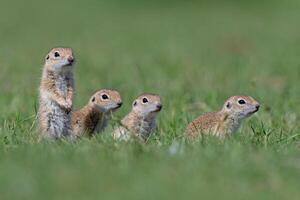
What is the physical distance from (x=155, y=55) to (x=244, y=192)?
31.1 feet

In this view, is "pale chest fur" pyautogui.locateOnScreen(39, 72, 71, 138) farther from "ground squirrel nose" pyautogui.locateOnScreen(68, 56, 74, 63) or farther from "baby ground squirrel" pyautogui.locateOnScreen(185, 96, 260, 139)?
"baby ground squirrel" pyautogui.locateOnScreen(185, 96, 260, 139)

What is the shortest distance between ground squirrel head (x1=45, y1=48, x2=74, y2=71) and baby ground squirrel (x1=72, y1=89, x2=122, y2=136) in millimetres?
459

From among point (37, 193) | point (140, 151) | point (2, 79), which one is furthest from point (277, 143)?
point (2, 79)

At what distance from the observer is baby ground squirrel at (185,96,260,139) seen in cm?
744

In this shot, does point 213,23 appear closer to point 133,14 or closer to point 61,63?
point 133,14

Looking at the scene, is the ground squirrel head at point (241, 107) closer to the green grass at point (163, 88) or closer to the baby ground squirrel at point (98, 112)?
the green grass at point (163, 88)

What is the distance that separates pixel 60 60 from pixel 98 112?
2.17ft

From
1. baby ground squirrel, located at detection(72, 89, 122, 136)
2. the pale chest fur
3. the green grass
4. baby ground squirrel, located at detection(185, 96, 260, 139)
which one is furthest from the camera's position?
baby ground squirrel, located at detection(72, 89, 122, 136)

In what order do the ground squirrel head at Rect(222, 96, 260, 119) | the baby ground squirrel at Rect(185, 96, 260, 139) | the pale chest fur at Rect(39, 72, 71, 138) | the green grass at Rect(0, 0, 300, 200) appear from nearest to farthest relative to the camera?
the green grass at Rect(0, 0, 300, 200) → the pale chest fur at Rect(39, 72, 71, 138) → the baby ground squirrel at Rect(185, 96, 260, 139) → the ground squirrel head at Rect(222, 96, 260, 119)

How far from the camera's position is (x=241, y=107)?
303 inches

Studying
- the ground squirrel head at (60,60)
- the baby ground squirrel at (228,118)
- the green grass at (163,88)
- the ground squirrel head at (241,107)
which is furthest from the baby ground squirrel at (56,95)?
the ground squirrel head at (241,107)

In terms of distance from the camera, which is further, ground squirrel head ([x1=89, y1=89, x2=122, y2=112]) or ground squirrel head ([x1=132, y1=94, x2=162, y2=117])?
ground squirrel head ([x1=89, y1=89, x2=122, y2=112])

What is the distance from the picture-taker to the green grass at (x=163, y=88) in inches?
201

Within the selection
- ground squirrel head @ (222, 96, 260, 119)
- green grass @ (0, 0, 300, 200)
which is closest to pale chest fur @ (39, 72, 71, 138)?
green grass @ (0, 0, 300, 200)
